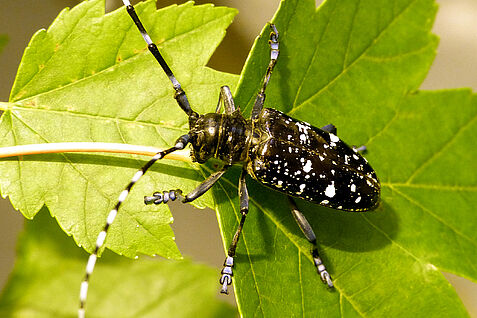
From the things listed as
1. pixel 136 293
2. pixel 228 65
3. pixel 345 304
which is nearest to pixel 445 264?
pixel 345 304

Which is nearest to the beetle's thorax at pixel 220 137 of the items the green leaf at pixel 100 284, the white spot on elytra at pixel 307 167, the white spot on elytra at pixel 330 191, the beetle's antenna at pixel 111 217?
the beetle's antenna at pixel 111 217

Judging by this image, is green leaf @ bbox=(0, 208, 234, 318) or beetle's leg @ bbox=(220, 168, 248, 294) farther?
green leaf @ bbox=(0, 208, 234, 318)

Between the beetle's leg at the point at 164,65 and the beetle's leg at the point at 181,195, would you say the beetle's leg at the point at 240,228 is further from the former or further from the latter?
the beetle's leg at the point at 164,65

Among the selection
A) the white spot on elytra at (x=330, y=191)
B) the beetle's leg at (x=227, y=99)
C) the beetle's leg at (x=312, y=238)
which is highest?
the beetle's leg at (x=227, y=99)

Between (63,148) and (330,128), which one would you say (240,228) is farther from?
(63,148)

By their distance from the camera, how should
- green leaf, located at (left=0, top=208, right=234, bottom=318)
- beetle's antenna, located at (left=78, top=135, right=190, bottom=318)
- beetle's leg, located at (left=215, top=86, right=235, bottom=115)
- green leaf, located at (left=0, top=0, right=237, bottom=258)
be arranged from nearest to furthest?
beetle's antenna, located at (left=78, top=135, right=190, bottom=318), green leaf, located at (left=0, top=0, right=237, bottom=258), beetle's leg, located at (left=215, top=86, right=235, bottom=115), green leaf, located at (left=0, top=208, right=234, bottom=318)

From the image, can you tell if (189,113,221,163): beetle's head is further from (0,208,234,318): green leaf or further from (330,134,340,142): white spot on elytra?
(0,208,234,318): green leaf

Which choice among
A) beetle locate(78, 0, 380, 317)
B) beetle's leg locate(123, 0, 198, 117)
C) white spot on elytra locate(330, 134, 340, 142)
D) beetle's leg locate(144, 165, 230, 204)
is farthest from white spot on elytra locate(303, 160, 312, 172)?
beetle's leg locate(123, 0, 198, 117)
